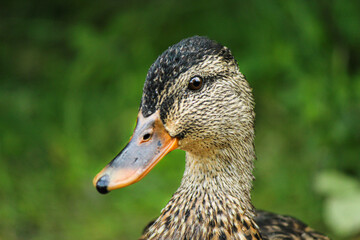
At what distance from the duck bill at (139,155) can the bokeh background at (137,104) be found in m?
1.65

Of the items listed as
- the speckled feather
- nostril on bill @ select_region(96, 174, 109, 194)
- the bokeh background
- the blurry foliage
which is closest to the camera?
nostril on bill @ select_region(96, 174, 109, 194)

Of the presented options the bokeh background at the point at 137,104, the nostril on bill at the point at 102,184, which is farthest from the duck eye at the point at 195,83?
the bokeh background at the point at 137,104

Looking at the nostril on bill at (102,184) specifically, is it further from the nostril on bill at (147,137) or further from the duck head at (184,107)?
the nostril on bill at (147,137)

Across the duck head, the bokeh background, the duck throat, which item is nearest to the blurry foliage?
the bokeh background

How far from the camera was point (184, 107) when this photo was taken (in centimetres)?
182

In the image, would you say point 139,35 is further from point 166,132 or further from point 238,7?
point 166,132

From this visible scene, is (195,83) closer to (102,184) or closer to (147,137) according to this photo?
(147,137)

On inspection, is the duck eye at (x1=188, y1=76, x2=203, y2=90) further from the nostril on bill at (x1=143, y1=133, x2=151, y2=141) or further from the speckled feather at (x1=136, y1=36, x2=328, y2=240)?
the nostril on bill at (x1=143, y1=133, x2=151, y2=141)

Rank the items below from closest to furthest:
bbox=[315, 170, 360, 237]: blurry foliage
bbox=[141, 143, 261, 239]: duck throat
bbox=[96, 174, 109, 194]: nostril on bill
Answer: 1. bbox=[96, 174, 109, 194]: nostril on bill
2. bbox=[141, 143, 261, 239]: duck throat
3. bbox=[315, 170, 360, 237]: blurry foliage

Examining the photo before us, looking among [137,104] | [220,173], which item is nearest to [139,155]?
[220,173]

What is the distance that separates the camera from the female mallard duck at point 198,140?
1.79 meters

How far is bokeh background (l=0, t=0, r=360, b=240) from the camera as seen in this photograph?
131 inches

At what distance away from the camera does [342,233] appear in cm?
304

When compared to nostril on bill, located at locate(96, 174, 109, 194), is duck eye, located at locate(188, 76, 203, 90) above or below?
above
